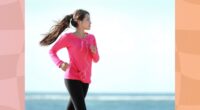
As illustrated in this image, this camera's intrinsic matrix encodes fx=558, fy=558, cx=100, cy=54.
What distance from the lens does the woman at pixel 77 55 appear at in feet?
17.3

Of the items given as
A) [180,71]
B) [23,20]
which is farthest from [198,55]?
[23,20]

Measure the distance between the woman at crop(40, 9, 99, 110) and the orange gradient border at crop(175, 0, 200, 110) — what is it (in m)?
1.34

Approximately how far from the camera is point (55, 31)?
18.2ft

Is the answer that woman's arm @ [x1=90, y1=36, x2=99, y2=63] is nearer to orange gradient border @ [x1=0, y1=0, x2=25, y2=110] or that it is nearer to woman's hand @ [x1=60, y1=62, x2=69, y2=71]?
woman's hand @ [x1=60, y1=62, x2=69, y2=71]

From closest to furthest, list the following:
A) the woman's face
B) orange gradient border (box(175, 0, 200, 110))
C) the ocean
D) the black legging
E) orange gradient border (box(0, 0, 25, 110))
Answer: orange gradient border (box(175, 0, 200, 110)) → orange gradient border (box(0, 0, 25, 110)) → the black legging → the woman's face → the ocean

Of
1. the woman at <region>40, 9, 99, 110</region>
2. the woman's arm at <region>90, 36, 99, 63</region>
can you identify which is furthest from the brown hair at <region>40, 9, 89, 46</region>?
the woman's arm at <region>90, 36, 99, 63</region>

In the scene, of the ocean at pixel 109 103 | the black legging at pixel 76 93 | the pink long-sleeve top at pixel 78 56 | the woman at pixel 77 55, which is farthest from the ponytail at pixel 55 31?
the ocean at pixel 109 103

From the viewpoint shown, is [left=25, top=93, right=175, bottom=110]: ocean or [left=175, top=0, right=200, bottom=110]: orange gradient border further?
[left=25, top=93, right=175, bottom=110]: ocean

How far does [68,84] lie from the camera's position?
5.28m

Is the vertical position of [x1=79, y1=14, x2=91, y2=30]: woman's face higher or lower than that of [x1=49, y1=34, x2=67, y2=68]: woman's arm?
higher

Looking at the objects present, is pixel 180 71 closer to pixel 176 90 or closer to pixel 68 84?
pixel 176 90

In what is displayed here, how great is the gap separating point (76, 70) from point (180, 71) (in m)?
1.46

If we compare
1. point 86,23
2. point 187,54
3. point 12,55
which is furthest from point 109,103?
point 187,54

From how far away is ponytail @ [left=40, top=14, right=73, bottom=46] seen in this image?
18.2 ft
